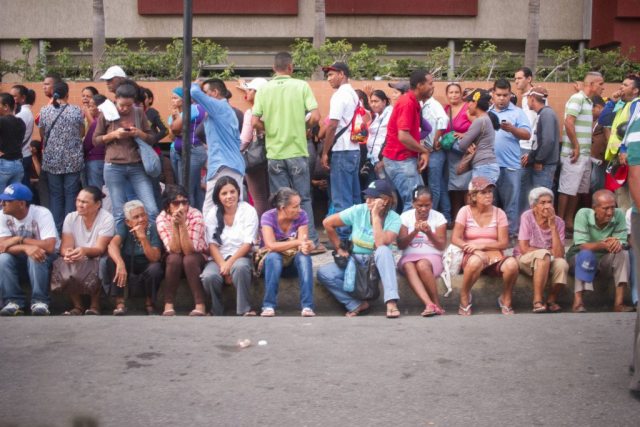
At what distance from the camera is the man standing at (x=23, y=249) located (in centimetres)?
781

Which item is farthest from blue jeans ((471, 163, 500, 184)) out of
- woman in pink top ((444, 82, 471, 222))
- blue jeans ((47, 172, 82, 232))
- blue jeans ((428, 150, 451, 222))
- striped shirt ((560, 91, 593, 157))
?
blue jeans ((47, 172, 82, 232))

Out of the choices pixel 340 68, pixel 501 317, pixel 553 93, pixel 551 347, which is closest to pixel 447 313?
pixel 501 317

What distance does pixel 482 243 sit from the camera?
8156 millimetres

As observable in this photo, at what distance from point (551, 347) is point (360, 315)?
1965mm

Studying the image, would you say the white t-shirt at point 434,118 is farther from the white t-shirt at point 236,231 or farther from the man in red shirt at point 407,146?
the white t-shirt at point 236,231

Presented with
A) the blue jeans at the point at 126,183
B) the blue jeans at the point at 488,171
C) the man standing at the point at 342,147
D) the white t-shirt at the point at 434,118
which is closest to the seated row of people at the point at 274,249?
the blue jeans at the point at 126,183

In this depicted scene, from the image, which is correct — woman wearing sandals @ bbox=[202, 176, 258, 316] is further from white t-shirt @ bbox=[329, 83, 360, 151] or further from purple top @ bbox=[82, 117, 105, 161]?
purple top @ bbox=[82, 117, 105, 161]

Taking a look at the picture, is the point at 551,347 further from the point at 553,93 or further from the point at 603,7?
the point at 603,7

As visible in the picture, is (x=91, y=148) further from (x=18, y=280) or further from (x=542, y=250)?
(x=542, y=250)

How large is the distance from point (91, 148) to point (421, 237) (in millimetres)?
3607

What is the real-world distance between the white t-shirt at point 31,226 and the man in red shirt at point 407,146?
323 cm

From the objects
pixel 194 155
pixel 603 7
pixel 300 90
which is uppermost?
pixel 603 7

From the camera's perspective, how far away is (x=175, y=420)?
4.96m

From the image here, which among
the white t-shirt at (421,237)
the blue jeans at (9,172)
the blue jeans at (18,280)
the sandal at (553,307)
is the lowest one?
the sandal at (553,307)
